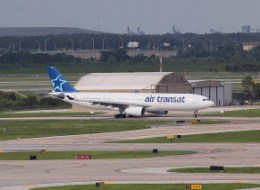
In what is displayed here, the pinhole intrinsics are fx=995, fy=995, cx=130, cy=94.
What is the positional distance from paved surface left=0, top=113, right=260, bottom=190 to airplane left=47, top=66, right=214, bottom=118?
30085 mm

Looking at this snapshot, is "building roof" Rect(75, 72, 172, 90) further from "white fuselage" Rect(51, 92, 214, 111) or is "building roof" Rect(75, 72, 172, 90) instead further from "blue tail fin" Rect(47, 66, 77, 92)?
"white fuselage" Rect(51, 92, 214, 111)

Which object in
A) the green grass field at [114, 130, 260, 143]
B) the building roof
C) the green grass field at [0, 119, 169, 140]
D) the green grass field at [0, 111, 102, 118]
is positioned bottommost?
the green grass field at [114, 130, 260, 143]

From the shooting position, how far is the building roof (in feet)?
467

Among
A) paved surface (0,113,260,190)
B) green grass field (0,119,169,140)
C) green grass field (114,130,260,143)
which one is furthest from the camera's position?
green grass field (0,119,169,140)

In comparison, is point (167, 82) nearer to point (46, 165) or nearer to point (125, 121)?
point (125, 121)

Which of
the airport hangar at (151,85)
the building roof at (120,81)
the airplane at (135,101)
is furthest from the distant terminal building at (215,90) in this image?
the airplane at (135,101)

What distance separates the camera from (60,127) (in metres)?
108

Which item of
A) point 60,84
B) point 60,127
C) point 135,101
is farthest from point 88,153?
point 60,84

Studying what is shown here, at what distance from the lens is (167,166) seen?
64.2 m

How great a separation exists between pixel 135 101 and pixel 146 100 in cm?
170

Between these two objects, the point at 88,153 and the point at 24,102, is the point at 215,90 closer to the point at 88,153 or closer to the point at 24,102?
the point at 24,102

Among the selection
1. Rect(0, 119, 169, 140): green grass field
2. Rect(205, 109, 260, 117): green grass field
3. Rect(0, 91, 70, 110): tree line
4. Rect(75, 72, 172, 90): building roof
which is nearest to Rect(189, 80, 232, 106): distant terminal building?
Rect(75, 72, 172, 90): building roof

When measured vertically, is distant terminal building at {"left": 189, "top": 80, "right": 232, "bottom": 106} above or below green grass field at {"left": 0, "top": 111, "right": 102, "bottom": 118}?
above

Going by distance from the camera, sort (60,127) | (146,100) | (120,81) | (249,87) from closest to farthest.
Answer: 1. (60,127)
2. (146,100)
3. (120,81)
4. (249,87)
